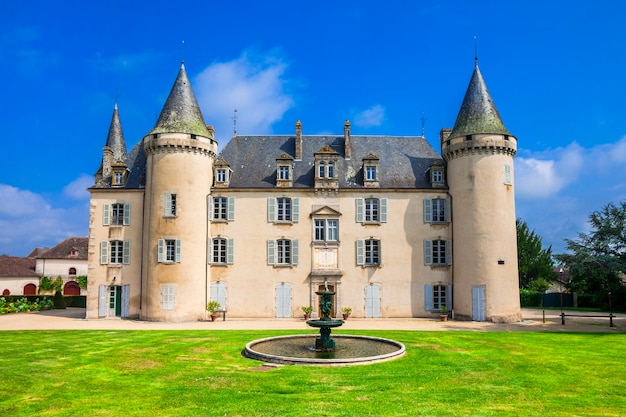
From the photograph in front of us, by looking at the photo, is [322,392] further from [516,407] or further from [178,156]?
[178,156]

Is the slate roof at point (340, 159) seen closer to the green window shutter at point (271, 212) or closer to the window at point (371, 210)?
the window at point (371, 210)

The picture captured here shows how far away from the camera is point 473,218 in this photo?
104ft

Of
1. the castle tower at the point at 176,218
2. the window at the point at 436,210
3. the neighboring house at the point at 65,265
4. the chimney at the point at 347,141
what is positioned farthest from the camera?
the neighboring house at the point at 65,265

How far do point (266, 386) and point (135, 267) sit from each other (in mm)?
22915

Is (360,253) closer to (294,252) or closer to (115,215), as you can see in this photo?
(294,252)

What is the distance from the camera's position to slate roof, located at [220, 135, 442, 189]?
Result: 34.2 m

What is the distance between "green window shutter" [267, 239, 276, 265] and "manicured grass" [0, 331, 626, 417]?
40.7 ft

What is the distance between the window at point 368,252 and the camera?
33.1 metres

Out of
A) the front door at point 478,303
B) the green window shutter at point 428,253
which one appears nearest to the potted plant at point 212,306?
the green window shutter at point 428,253

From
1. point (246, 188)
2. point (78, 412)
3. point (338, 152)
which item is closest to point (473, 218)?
point (338, 152)

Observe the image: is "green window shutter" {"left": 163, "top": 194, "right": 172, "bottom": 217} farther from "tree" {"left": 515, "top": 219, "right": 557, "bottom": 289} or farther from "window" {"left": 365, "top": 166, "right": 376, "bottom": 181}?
"tree" {"left": 515, "top": 219, "right": 557, "bottom": 289}

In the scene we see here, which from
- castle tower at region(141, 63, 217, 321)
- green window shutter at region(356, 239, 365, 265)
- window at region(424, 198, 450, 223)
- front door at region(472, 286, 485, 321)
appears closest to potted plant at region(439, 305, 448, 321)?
front door at region(472, 286, 485, 321)

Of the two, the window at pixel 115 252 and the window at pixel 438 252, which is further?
the window at pixel 115 252

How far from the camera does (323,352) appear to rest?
1812 centimetres
